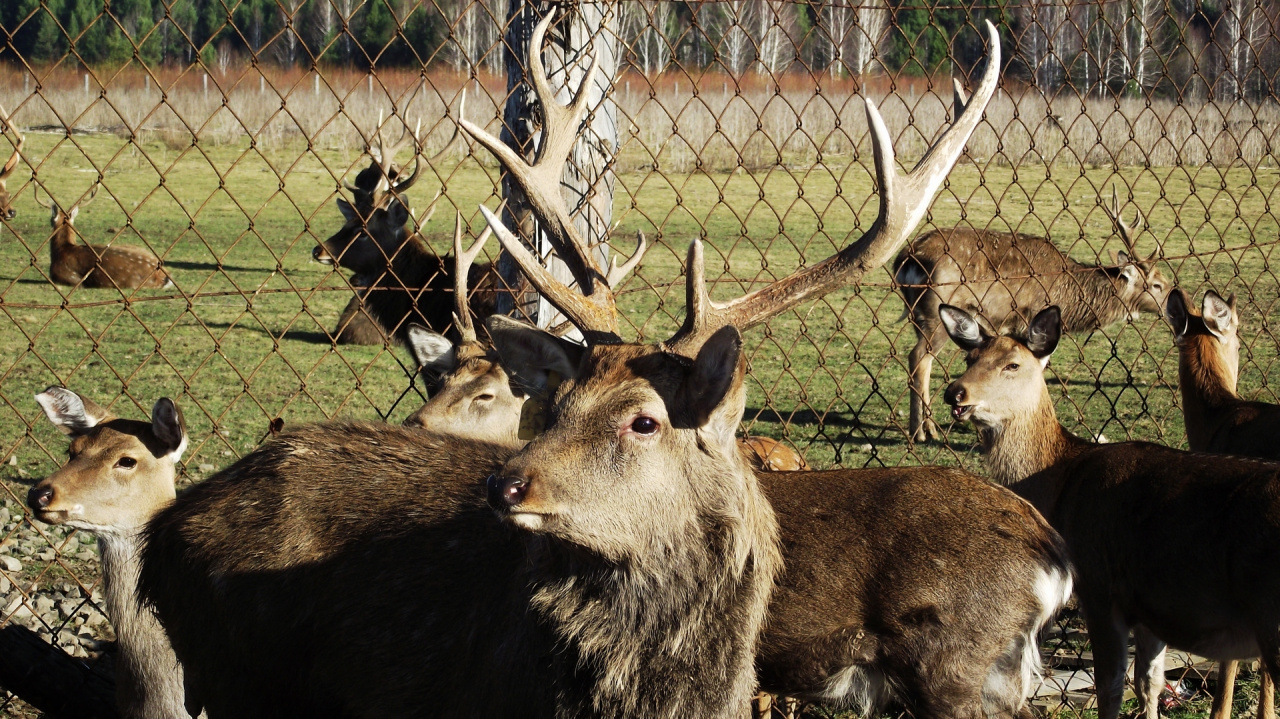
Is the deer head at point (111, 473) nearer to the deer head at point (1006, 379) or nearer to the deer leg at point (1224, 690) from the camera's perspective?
the deer head at point (1006, 379)

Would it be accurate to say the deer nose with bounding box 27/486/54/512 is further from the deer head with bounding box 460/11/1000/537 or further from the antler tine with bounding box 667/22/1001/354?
the antler tine with bounding box 667/22/1001/354

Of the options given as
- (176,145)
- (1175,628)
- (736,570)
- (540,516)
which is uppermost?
(540,516)

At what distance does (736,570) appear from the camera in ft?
9.43

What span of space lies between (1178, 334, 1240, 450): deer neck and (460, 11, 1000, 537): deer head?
3.77 m

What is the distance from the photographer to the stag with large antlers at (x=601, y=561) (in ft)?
9.05

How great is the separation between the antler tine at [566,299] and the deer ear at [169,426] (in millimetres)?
1850

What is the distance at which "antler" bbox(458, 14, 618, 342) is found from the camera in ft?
9.71

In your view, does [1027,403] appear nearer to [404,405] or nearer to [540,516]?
[540,516]

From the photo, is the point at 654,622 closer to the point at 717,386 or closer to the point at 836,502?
the point at 717,386

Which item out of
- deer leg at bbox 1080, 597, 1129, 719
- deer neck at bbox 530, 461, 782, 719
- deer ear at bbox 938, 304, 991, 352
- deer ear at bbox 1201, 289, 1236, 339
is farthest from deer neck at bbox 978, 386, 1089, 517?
deer neck at bbox 530, 461, 782, 719

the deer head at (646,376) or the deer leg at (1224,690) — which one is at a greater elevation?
the deer head at (646,376)

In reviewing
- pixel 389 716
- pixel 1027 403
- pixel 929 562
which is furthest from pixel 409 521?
pixel 1027 403

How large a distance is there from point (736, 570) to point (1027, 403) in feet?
10.2

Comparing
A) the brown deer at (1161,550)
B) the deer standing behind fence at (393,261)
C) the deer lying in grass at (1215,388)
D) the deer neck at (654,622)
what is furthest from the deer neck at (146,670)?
the deer lying in grass at (1215,388)
